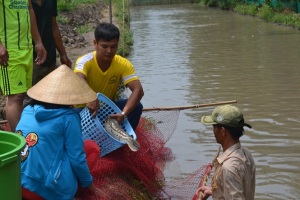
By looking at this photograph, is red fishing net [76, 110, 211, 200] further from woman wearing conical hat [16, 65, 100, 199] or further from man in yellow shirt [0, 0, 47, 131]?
man in yellow shirt [0, 0, 47, 131]

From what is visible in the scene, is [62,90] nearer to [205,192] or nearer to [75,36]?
[205,192]

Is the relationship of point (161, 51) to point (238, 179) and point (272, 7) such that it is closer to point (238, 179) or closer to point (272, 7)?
point (272, 7)

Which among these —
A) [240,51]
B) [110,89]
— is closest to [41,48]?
[110,89]

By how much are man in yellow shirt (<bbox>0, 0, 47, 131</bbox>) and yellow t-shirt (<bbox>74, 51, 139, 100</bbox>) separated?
1.45 ft

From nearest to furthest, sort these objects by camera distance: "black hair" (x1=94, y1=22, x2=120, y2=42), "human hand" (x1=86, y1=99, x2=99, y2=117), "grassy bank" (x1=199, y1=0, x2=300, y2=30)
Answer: "human hand" (x1=86, y1=99, x2=99, y2=117), "black hair" (x1=94, y1=22, x2=120, y2=42), "grassy bank" (x1=199, y1=0, x2=300, y2=30)

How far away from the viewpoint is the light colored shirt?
299 cm

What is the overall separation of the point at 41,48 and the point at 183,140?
2981 mm

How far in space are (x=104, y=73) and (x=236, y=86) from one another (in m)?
6.36

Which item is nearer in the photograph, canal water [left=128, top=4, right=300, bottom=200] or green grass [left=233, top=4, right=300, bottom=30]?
canal water [left=128, top=4, right=300, bottom=200]

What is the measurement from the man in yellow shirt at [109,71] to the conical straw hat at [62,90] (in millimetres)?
749

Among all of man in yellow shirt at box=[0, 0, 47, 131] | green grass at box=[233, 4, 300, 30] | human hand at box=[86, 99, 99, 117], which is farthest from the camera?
green grass at box=[233, 4, 300, 30]

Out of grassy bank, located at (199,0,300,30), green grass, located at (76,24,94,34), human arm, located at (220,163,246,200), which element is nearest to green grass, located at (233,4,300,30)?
grassy bank, located at (199,0,300,30)

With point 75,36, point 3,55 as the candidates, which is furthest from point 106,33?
point 75,36

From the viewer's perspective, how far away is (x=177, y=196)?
4938 millimetres
